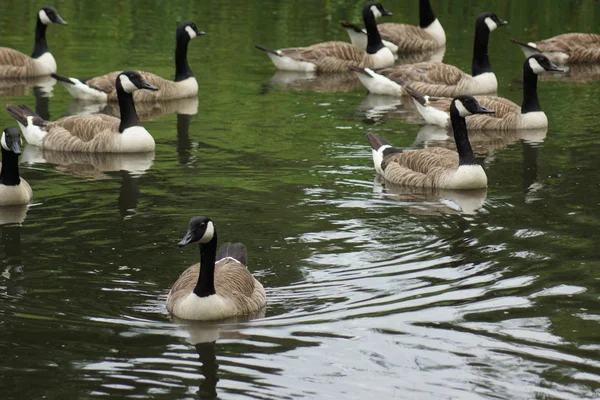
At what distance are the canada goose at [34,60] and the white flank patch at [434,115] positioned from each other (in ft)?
27.3

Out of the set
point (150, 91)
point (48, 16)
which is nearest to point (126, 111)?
point (150, 91)

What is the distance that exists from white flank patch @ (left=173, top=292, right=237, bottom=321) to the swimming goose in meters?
9.84

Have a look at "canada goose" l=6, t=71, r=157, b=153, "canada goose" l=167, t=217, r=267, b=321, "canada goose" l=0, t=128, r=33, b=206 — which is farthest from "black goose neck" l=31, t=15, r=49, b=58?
"canada goose" l=167, t=217, r=267, b=321

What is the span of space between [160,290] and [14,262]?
1.82 m

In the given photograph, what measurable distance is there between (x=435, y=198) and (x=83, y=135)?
5.88 metres

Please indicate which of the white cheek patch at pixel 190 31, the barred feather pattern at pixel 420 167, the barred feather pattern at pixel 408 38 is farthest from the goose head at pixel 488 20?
the barred feather pattern at pixel 420 167

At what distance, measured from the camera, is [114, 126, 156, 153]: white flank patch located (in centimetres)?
1702

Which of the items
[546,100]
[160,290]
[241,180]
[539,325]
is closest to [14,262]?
[160,290]

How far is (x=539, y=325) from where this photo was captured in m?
9.73

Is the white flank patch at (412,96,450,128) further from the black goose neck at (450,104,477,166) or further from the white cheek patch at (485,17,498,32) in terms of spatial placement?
the white cheek patch at (485,17,498,32)

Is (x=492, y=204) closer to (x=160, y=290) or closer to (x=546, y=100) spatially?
(x=160, y=290)

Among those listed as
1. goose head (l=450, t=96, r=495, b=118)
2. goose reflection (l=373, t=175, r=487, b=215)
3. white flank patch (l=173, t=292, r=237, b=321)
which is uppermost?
goose head (l=450, t=96, r=495, b=118)

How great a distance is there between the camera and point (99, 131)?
57.1 ft

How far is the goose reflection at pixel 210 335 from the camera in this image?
28.7 ft
